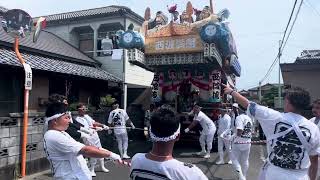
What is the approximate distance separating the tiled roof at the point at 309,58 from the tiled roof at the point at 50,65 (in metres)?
10.2

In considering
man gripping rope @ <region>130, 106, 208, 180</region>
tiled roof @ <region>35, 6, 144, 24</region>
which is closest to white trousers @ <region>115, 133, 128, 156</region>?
tiled roof @ <region>35, 6, 144, 24</region>

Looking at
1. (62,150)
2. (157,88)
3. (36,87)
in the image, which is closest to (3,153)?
(36,87)

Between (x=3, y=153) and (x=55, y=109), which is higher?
(x=55, y=109)

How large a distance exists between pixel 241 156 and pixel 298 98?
511cm

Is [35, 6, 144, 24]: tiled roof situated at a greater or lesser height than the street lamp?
greater

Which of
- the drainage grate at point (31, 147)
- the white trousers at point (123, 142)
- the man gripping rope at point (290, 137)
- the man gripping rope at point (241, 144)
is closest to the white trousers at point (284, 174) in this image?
the man gripping rope at point (290, 137)

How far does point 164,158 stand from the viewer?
112 inches

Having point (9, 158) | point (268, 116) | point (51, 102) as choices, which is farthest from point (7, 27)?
point (268, 116)

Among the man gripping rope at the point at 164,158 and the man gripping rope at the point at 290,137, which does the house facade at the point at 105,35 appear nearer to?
the man gripping rope at the point at 290,137

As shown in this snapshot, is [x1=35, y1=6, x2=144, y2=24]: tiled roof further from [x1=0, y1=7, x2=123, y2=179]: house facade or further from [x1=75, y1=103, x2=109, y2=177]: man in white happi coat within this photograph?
[x1=75, y1=103, x2=109, y2=177]: man in white happi coat

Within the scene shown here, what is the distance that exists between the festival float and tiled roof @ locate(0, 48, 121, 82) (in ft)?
7.00

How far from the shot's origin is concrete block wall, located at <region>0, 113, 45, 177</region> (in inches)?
344

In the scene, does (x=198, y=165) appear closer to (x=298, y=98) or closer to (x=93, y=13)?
(x=298, y=98)

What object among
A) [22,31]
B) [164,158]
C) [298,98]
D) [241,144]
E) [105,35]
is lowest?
[241,144]
